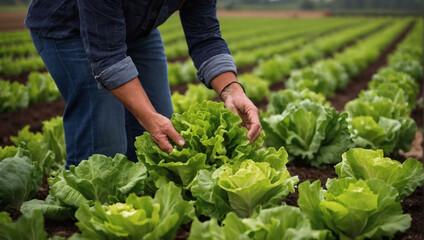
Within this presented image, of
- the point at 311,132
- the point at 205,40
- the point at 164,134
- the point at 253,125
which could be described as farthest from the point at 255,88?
the point at 164,134

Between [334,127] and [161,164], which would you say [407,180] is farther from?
[161,164]

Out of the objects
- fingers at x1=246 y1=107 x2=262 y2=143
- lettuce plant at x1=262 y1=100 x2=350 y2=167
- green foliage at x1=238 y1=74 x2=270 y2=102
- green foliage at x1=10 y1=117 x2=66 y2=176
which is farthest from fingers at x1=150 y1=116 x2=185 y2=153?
green foliage at x1=238 y1=74 x2=270 y2=102

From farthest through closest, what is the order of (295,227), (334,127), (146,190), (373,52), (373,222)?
Result: 1. (373,52)
2. (334,127)
3. (146,190)
4. (373,222)
5. (295,227)

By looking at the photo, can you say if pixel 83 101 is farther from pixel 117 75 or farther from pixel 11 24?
pixel 11 24

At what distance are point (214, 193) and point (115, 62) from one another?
882 millimetres

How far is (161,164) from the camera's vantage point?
7.29ft

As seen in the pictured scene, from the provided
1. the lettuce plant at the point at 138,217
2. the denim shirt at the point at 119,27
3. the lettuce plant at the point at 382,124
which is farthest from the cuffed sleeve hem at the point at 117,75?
the lettuce plant at the point at 382,124

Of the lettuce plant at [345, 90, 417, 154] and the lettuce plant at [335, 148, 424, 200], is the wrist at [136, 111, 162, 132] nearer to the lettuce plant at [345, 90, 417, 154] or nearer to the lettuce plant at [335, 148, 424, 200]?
the lettuce plant at [335, 148, 424, 200]

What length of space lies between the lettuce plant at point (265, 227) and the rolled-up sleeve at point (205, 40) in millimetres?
1113

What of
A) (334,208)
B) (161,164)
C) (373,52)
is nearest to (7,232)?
(161,164)

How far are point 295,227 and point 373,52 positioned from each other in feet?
41.7

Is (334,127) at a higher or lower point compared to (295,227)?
lower

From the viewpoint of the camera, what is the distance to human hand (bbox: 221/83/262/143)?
7.74 ft

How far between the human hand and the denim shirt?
0.15 meters
